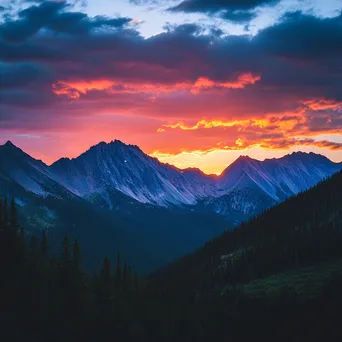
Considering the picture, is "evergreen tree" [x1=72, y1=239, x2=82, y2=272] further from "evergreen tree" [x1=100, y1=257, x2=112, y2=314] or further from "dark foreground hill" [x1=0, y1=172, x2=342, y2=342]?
"evergreen tree" [x1=100, y1=257, x2=112, y2=314]

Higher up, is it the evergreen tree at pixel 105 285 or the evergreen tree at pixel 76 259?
the evergreen tree at pixel 76 259

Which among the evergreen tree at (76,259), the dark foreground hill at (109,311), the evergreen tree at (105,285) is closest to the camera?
the dark foreground hill at (109,311)

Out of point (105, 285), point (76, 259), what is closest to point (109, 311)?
point (105, 285)

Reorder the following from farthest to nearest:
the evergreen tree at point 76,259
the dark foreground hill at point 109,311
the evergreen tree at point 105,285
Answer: the evergreen tree at point 105,285 → the evergreen tree at point 76,259 → the dark foreground hill at point 109,311

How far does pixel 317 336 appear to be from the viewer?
559 ft

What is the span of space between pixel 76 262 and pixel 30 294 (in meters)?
17.1

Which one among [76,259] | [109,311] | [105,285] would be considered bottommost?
[109,311]

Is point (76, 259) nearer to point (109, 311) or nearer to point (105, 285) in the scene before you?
point (105, 285)

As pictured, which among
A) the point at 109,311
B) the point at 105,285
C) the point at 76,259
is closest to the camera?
the point at 76,259

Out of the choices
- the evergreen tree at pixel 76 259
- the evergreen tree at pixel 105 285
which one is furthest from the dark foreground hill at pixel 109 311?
the evergreen tree at pixel 76 259

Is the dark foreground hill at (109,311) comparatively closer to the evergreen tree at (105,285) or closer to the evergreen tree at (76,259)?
the evergreen tree at (105,285)

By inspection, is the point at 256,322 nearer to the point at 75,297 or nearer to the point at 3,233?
the point at 75,297

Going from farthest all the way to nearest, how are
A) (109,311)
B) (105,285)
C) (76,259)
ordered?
(105,285)
(109,311)
(76,259)

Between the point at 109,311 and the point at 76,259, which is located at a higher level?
the point at 76,259
